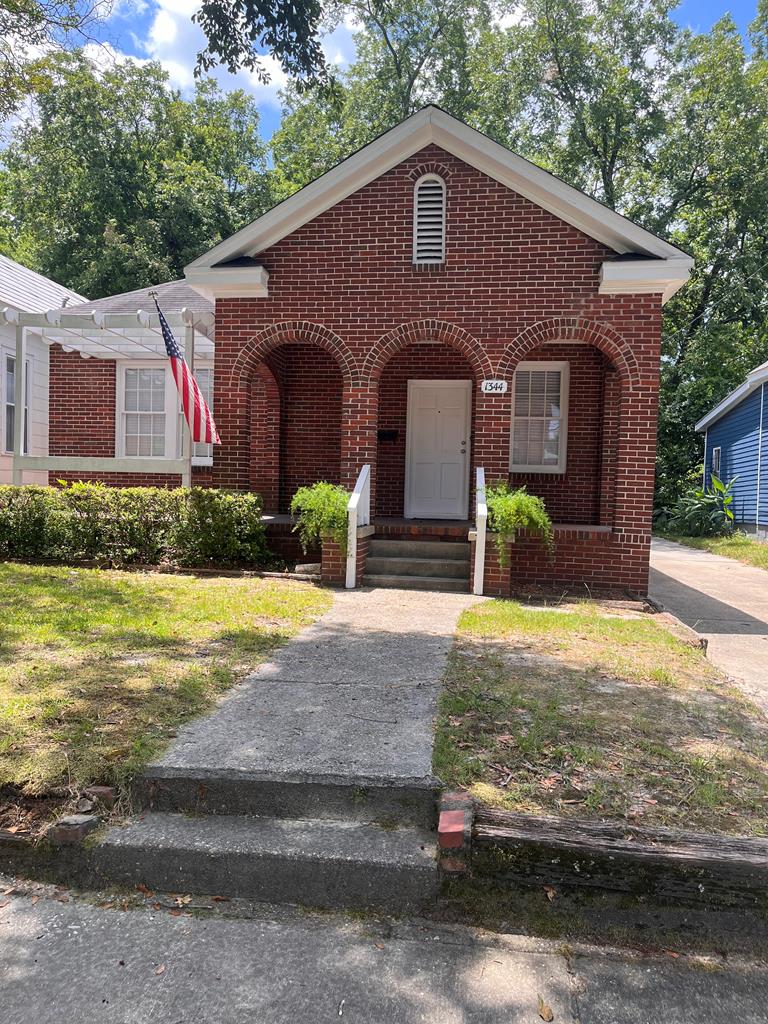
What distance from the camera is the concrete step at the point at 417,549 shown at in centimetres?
905

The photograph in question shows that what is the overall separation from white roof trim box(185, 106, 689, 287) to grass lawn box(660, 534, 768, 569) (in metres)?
8.41

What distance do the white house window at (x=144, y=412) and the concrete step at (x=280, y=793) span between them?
11295 millimetres

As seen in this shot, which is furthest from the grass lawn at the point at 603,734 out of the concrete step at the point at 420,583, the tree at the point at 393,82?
the tree at the point at 393,82

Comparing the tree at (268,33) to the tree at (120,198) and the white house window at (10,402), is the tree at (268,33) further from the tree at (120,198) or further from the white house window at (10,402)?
the tree at (120,198)

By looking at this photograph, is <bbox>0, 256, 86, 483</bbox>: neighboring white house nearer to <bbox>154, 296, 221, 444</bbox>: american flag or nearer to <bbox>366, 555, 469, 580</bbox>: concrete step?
<bbox>154, 296, 221, 444</bbox>: american flag

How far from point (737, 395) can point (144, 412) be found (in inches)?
648

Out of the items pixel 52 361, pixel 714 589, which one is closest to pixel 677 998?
pixel 714 589

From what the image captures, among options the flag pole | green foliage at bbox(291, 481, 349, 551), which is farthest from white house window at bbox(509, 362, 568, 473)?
the flag pole

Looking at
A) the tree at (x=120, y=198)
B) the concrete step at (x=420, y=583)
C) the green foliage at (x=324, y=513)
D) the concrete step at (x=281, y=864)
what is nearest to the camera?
the concrete step at (x=281, y=864)

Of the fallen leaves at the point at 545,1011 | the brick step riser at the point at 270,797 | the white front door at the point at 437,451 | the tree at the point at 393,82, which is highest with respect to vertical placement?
the tree at the point at 393,82

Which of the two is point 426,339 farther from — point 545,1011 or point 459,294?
point 545,1011

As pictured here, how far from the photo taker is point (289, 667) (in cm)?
507

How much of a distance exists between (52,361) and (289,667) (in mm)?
11430

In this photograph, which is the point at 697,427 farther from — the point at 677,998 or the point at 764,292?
the point at 677,998
